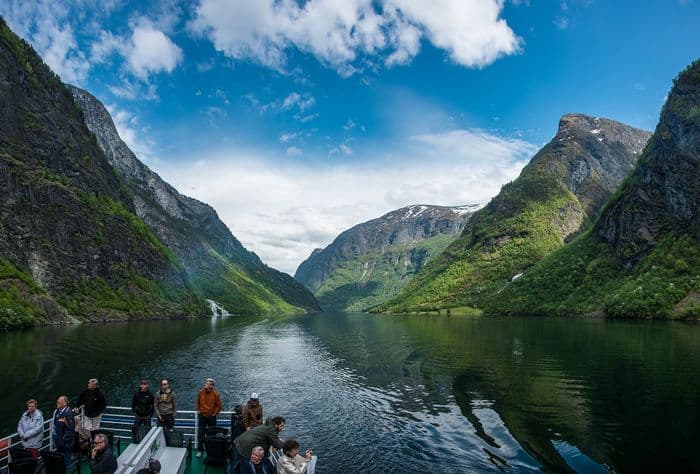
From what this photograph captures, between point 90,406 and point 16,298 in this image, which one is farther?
point 16,298

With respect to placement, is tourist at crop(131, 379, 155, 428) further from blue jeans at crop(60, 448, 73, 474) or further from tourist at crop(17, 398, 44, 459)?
tourist at crop(17, 398, 44, 459)

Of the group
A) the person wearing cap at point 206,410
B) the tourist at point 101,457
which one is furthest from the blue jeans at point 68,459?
the person wearing cap at point 206,410

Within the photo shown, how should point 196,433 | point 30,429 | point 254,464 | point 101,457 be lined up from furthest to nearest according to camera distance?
point 196,433
point 30,429
point 254,464
point 101,457

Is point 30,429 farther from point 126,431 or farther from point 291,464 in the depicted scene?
point 291,464

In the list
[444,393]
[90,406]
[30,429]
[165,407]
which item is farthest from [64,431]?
[444,393]

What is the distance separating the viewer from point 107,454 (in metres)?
14.8

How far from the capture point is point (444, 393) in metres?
43.8

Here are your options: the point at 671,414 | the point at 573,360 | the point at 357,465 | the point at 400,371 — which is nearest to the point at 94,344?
the point at 400,371

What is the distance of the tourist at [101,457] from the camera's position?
1452cm

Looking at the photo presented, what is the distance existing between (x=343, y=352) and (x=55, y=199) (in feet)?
489

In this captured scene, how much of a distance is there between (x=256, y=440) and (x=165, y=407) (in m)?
7.64

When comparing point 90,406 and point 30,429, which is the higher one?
point 90,406

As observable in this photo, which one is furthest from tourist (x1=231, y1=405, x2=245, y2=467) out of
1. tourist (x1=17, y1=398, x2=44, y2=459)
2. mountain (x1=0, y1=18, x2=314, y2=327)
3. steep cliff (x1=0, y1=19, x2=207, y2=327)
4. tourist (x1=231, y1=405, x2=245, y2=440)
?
steep cliff (x1=0, y1=19, x2=207, y2=327)

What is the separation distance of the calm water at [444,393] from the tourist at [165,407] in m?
9.01
